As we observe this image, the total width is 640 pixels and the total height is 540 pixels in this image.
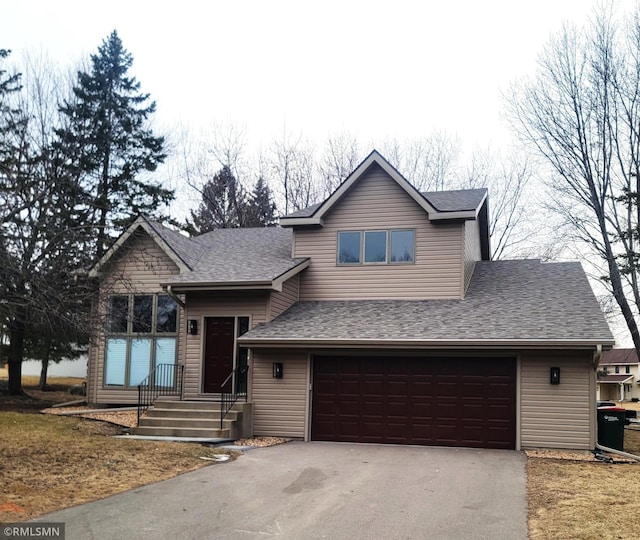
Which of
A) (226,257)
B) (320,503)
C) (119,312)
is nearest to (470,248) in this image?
(226,257)

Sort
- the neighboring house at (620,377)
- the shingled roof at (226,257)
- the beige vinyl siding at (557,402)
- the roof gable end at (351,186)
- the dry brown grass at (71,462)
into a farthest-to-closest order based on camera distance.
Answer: the neighboring house at (620,377) → the roof gable end at (351,186) → the shingled roof at (226,257) → the beige vinyl siding at (557,402) → the dry brown grass at (71,462)

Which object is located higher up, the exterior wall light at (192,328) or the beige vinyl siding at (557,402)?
→ the exterior wall light at (192,328)

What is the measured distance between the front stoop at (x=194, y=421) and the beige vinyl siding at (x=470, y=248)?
6.76 meters

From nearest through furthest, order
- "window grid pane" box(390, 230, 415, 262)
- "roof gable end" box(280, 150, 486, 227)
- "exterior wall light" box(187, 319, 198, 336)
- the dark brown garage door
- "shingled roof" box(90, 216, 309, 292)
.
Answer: the dark brown garage door < "shingled roof" box(90, 216, 309, 292) < "exterior wall light" box(187, 319, 198, 336) < "roof gable end" box(280, 150, 486, 227) < "window grid pane" box(390, 230, 415, 262)

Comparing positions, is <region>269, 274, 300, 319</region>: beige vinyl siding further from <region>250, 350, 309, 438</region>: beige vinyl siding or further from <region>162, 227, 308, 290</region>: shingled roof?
Answer: <region>250, 350, 309, 438</region>: beige vinyl siding

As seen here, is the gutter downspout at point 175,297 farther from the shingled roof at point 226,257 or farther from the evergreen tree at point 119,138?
the evergreen tree at point 119,138

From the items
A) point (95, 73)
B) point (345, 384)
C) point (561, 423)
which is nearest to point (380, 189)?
point (345, 384)

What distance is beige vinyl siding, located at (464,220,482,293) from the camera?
17.3m

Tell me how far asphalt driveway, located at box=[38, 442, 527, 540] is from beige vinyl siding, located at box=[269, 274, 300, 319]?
→ 16.5 ft

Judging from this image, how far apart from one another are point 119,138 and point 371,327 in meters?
18.6

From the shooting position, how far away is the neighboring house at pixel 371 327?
1409 centimetres

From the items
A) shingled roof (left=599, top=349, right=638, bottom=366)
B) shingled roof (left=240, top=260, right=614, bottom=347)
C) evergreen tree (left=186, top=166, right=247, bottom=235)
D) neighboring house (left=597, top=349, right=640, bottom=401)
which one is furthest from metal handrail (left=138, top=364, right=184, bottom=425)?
shingled roof (left=599, top=349, right=638, bottom=366)

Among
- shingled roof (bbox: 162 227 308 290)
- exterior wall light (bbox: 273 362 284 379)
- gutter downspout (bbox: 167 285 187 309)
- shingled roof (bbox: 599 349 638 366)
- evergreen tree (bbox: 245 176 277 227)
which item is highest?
evergreen tree (bbox: 245 176 277 227)

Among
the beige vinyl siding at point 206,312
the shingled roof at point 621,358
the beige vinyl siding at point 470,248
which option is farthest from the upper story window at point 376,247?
the shingled roof at point 621,358
